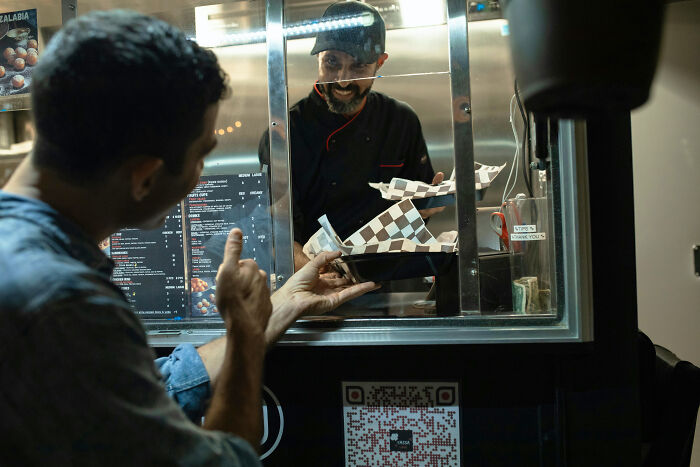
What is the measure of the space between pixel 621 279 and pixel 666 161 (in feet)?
4.74

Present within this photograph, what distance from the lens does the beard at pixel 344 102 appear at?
6.29 feet

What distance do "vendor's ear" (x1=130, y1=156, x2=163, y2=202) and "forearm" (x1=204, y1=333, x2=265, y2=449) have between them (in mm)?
355

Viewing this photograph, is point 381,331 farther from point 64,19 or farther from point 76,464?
point 64,19

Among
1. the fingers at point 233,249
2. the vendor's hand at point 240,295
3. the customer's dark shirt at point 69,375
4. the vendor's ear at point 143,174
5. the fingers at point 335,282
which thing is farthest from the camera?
the fingers at point 335,282

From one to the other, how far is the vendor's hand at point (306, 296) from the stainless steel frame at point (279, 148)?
137 millimetres

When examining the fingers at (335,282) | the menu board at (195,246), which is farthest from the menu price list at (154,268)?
the fingers at (335,282)

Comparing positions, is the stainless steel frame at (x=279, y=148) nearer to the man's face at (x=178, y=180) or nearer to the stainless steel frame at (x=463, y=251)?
the stainless steel frame at (x=463, y=251)

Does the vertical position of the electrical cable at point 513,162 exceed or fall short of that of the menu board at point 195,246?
it exceeds it

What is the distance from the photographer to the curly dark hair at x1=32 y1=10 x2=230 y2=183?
0.72 meters

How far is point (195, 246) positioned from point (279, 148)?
0.40m

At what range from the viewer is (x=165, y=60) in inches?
30.1

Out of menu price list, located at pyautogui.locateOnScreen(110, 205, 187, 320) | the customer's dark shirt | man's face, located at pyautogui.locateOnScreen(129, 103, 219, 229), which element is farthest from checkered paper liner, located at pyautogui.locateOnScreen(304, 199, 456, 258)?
the customer's dark shirt

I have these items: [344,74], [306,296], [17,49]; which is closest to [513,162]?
[344,74]

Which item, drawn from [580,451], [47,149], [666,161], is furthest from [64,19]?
[666,161]
